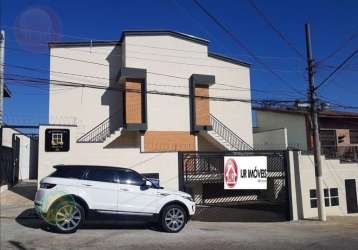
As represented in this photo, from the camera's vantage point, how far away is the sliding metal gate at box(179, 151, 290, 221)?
16859 mm

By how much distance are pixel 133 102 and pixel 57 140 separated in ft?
21.9

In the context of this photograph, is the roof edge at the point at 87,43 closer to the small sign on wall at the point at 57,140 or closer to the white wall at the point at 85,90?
the white wall at the point at 85,90

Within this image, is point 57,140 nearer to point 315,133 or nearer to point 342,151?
point 315,133

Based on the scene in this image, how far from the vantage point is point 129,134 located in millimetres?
24547

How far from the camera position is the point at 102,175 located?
12.2 m

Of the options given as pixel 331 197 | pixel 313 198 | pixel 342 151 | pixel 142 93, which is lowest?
pixel 331 197

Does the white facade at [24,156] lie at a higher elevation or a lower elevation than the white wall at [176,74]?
lower

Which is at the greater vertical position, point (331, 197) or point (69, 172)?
point (69, 172)

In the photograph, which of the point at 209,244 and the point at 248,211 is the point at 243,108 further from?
the point at 209,244

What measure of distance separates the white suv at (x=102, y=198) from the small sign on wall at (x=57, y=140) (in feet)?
20.1

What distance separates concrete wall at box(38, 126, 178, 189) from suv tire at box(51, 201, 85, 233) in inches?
260

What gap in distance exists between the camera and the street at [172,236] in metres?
10.2

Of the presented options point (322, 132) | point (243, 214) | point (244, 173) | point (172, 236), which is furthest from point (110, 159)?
point (322, 132)

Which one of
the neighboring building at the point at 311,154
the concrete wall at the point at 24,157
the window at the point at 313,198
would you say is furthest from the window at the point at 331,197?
the concrete wall at the point at 24,157
